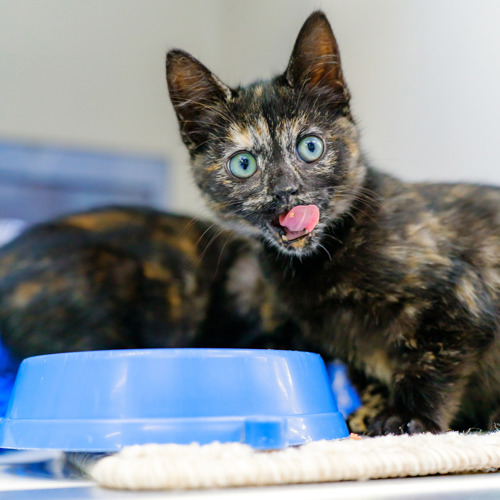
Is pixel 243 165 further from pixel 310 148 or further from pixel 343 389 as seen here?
pixel 343 389

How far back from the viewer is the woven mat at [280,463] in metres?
0.70

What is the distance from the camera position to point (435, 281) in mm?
1245

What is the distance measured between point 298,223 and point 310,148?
17cm

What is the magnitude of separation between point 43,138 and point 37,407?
172 centimetres

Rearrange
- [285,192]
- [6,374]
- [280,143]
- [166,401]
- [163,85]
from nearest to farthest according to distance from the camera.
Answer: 1. [166,401]
2. [285,192]
3. [280,143]
4. [6,374]
5. [163,85]

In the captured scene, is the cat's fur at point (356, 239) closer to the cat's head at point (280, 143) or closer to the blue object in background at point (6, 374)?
the cat's head at point (280, 143)

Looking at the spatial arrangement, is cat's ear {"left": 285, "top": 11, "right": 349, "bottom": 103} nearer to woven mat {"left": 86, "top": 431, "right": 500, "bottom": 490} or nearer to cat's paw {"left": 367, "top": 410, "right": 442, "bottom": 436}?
cat's paw {"left": 367, "top": 410, "right": 442, "bottom": 436}

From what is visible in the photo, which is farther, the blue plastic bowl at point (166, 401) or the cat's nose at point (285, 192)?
the cat's nose at point (285, 192)

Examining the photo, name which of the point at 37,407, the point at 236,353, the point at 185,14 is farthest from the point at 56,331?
the point at 185,14

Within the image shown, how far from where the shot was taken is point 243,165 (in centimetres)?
132

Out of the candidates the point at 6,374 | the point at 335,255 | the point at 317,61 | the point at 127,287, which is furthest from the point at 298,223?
the point at 6,374

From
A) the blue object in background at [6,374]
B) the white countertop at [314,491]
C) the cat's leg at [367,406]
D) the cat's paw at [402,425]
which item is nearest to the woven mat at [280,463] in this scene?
the white countertop at [314,491]

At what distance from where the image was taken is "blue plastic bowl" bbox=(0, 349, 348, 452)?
897 millimetres

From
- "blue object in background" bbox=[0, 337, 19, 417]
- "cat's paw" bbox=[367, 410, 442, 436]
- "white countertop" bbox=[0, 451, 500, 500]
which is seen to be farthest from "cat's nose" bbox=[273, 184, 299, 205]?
"blue object in background" bbox=[0, 337, 19, 417]
